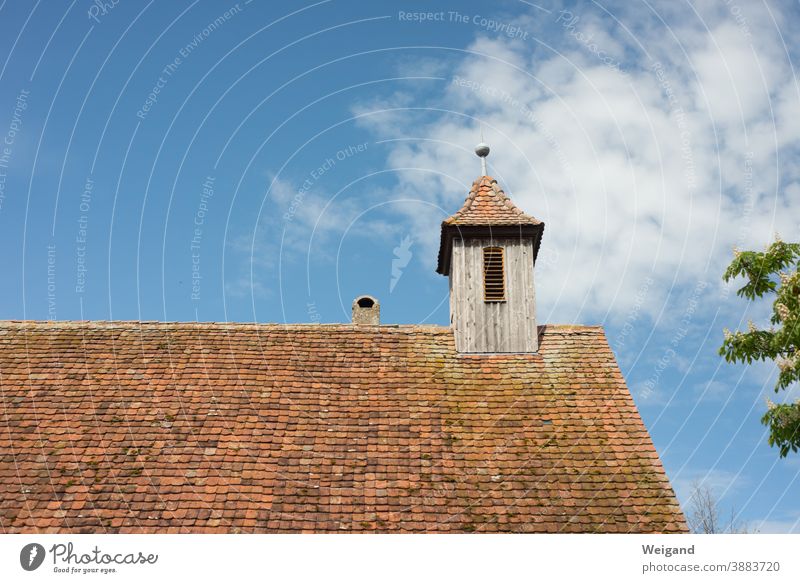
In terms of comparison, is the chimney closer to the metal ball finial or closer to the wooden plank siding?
the wooden plank siding

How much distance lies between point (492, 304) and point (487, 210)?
2.44m

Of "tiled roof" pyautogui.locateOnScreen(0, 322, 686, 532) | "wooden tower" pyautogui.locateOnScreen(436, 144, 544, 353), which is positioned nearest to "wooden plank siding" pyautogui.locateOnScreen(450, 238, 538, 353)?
"wooden tower" pyautogui.locateOnScreen(436, 144, 544, 353)

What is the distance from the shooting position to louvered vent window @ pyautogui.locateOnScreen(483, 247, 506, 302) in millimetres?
15958

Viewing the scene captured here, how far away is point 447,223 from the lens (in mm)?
16250

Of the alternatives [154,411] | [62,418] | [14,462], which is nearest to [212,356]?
[154,411]

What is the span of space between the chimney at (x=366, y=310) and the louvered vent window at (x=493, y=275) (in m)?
2.70

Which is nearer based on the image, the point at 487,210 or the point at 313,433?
the point at 313,433

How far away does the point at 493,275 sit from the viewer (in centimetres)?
1614

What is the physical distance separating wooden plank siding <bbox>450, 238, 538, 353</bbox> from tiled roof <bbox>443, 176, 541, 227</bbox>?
45cm

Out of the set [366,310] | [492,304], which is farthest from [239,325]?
[492,304]

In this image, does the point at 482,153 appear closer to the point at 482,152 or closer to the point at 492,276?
the point at 482,152

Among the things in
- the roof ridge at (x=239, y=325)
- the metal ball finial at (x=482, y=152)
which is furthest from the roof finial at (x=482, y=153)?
the roof ridge at (x=239, y=325)

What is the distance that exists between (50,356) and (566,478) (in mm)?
11247

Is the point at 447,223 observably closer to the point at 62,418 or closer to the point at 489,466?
the point at 489,466
